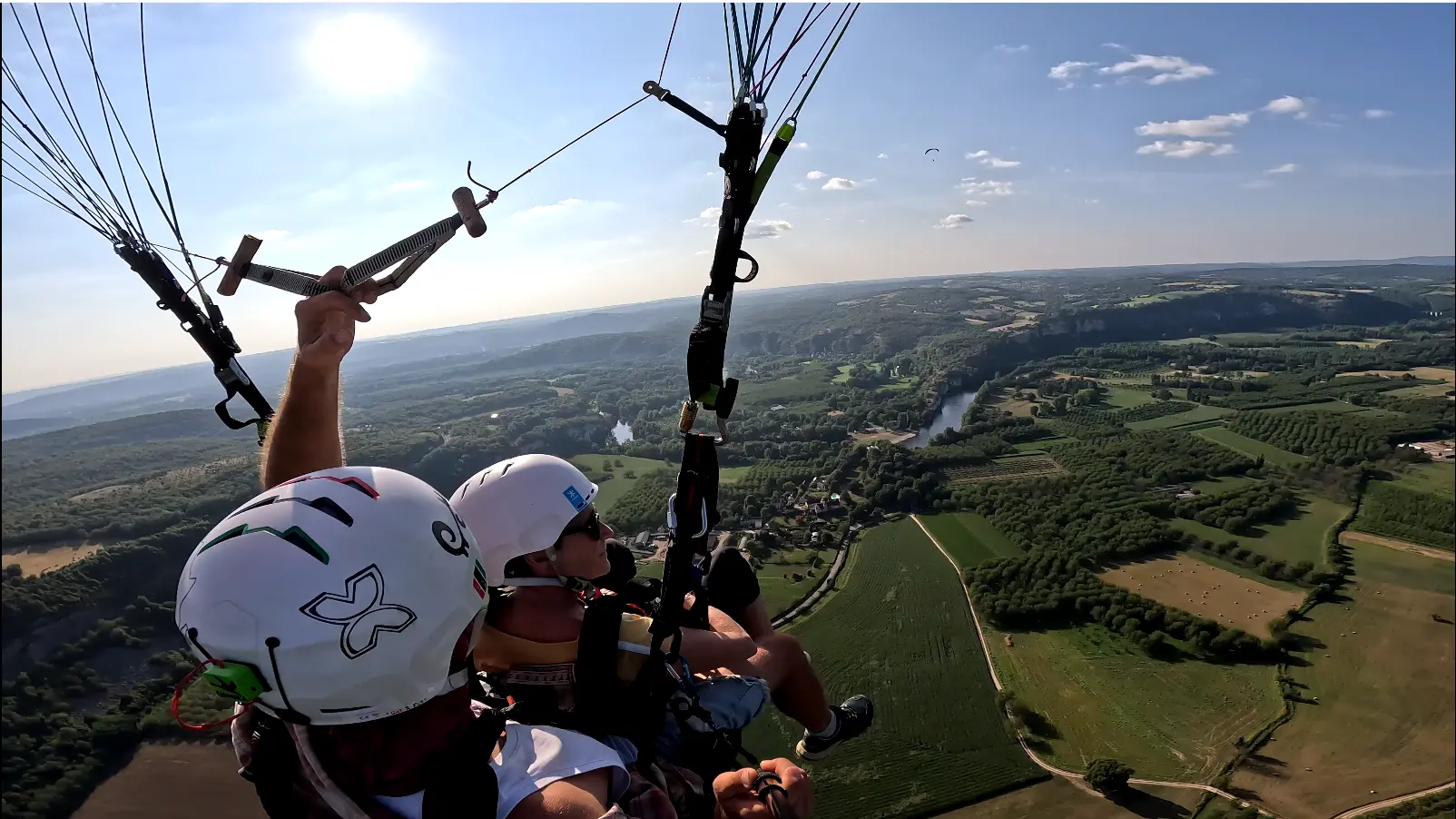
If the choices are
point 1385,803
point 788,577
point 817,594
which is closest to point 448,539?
point 1385,803

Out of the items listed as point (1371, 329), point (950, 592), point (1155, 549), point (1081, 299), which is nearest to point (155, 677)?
point (950, 592)

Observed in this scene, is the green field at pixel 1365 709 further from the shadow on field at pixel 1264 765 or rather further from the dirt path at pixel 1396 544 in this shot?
the dirt path at pixel 1396 544

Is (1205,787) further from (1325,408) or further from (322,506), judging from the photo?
(1325,408)

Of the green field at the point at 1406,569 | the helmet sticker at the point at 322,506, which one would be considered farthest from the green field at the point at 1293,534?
the helmet sticker at the point at 322,506

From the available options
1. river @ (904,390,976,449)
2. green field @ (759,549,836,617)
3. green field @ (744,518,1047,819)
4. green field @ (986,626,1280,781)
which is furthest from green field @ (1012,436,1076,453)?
green field @ (986,626,1280,781)

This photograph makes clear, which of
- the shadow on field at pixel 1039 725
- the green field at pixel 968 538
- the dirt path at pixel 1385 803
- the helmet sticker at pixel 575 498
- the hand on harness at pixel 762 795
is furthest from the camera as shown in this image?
the green field at pixel 968 538

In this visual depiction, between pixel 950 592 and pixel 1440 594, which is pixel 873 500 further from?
pixel 1440 594
